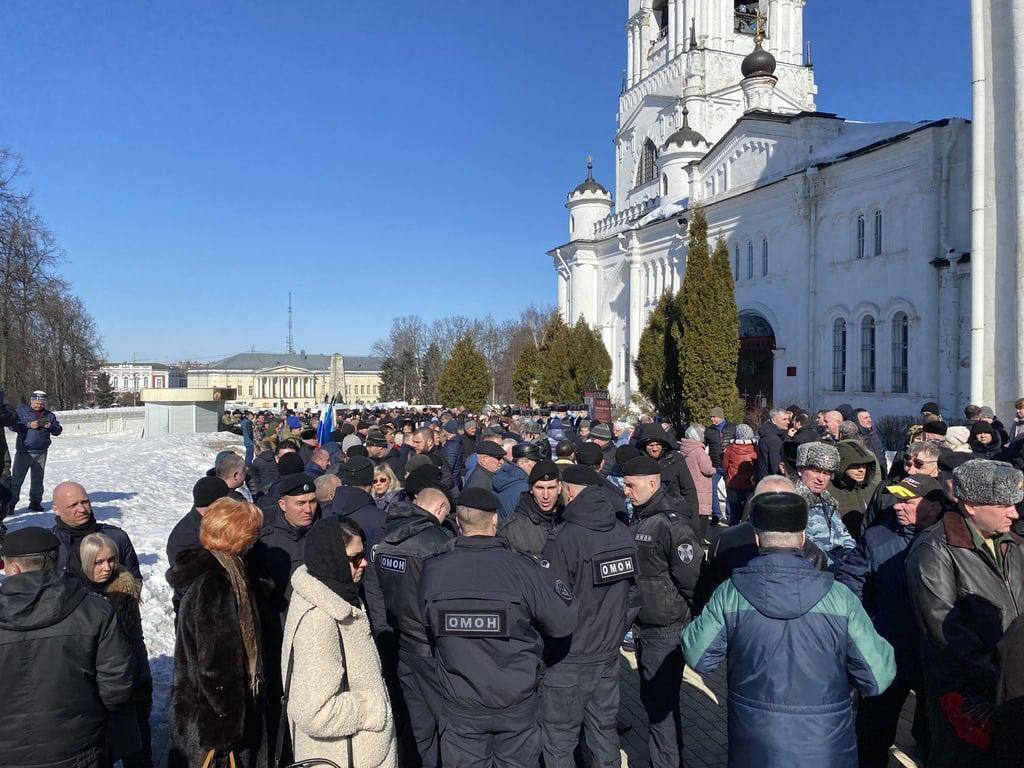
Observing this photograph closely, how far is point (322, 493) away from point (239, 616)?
8.21 ft

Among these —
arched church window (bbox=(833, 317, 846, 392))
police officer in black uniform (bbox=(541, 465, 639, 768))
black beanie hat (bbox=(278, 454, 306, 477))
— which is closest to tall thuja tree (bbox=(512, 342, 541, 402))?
arched church window (bbox=(833, 317, 846, 392))

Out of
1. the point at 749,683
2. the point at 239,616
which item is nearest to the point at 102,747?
the point at 239,616

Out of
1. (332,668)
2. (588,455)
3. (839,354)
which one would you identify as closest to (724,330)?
(839,354)

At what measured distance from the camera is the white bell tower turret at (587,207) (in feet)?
136

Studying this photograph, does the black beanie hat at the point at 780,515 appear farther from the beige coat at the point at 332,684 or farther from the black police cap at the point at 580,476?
the beige coat at the point at 332,684

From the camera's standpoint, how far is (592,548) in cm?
397

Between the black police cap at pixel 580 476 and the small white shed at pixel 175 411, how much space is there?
25.5 meters

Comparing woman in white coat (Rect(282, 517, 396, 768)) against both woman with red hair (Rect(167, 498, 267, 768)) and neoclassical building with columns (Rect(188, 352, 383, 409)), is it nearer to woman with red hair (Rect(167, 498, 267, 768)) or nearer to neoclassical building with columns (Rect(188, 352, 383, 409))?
woman with red hair (Rect(167, 498, 267, 768))

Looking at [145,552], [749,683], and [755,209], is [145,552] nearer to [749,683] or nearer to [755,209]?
[749,683]

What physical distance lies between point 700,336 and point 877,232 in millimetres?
6112

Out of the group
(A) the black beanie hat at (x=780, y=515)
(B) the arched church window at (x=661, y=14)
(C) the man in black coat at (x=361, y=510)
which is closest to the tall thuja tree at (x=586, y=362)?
(B) the arched church window at (x=661, y=14)

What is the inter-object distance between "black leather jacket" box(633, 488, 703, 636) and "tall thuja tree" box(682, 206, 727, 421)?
63.6 ft

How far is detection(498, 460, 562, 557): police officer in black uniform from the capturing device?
15.3 ft

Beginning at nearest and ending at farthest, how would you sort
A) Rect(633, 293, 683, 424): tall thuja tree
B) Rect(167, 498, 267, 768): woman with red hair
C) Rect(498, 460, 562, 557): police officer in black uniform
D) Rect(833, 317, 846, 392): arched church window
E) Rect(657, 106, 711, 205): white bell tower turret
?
Rect(167, 498, 267, 768): woman with red hair < Rect(498, 460, 562, 557): police officer in black uniform < Rect(833, 317, 846, 392): arched church window < Rect(633, 293, 683, 424): tall thuja tree < Rect(657, 106, 711, 205): white bell tower turret
